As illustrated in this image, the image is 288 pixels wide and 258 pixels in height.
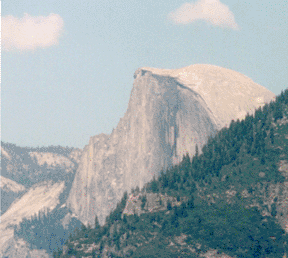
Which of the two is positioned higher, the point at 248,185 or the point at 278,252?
the point at 248,185

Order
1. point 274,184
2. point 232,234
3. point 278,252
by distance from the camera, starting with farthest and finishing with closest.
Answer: point 274,184 → point 232,234 → point 278,252

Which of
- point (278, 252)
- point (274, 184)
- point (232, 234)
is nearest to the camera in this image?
point (278, 252)

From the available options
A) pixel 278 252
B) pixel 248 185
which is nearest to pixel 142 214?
pixel 248 185

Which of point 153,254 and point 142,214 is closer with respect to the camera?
point 153,254

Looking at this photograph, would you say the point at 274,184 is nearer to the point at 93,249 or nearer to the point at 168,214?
the point at 168,214

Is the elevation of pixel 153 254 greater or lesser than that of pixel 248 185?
lesser

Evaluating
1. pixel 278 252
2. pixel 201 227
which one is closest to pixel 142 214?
pixel 201 227

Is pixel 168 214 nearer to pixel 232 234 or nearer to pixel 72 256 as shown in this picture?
pixel 232 234

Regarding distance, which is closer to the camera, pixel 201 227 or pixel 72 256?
pixel 201 227

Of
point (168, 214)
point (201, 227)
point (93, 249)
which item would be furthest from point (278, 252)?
point (93, 249)
